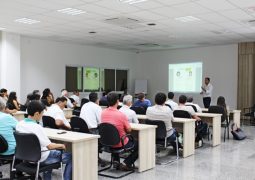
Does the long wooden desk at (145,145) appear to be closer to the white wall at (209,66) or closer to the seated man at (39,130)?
the seated man at (39,130)

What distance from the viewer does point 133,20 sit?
7.31 m

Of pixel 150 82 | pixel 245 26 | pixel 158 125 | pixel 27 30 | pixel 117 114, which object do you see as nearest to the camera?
pixel 117 114

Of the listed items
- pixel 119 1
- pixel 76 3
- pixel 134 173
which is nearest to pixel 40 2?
pixel 76 3

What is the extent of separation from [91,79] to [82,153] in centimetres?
893

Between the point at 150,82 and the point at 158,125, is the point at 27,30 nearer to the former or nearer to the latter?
the point at 158,125

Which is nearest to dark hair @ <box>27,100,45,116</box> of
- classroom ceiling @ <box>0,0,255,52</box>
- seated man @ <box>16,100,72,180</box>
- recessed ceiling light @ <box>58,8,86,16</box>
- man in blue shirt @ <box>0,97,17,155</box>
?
seated man @ <box>16,100,72,180</box>

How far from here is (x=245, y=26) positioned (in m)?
8.16

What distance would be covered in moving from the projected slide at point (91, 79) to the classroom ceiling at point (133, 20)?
5.41 ft

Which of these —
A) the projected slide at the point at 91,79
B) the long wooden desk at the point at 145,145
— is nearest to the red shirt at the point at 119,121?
the long wooden desk at the point at 145,145

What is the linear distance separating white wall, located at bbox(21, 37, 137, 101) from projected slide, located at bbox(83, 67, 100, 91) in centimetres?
26

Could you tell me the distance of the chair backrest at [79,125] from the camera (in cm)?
475

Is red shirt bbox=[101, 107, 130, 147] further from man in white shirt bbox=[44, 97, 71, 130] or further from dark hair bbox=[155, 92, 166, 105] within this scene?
dark hair bbox=[155, 92, 166, 105]

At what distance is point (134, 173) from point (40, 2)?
3700mm

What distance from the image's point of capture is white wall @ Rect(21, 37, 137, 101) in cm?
1016
